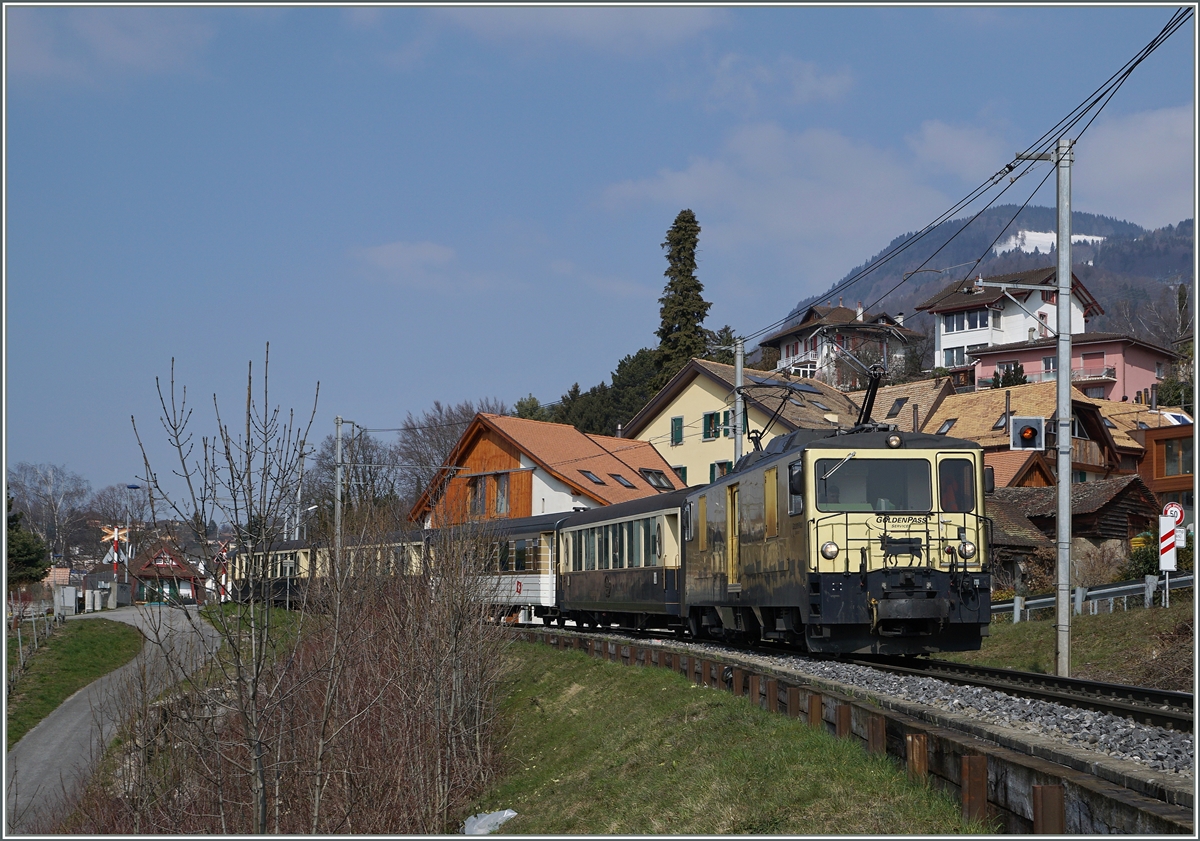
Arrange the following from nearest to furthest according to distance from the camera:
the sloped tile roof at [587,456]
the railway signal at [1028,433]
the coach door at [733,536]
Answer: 1. the railway signal at [1028,433]
2. the coach door at [733,536]
3. the sloped tile roof at [587,456]

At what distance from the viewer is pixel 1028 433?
17234 mm

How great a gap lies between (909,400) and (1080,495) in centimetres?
1442

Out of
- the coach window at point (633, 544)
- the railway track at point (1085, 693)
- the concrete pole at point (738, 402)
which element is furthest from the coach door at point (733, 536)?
the coach window at point (633, 544)

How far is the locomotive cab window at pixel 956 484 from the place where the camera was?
15250 millimetres

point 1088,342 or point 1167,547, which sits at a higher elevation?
point 1088,342

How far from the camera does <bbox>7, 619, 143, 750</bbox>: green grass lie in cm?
3466

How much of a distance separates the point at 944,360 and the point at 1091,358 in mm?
14083

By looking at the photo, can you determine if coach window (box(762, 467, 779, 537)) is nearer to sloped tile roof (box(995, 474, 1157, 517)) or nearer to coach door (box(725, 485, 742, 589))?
coach door (box(725, 485, 742, 589))

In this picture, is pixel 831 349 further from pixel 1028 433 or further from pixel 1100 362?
pixel 1028 433

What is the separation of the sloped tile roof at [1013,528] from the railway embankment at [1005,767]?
25.8 m

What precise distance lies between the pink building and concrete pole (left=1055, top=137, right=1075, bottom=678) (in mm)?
62241

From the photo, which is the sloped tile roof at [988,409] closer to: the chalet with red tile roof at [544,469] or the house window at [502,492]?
the chalet with red tile roof at [544,469]

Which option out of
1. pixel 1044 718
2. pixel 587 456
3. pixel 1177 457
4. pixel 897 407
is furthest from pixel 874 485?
pixel 1177 457

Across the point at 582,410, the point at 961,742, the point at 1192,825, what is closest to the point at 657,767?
the point at 961,742
